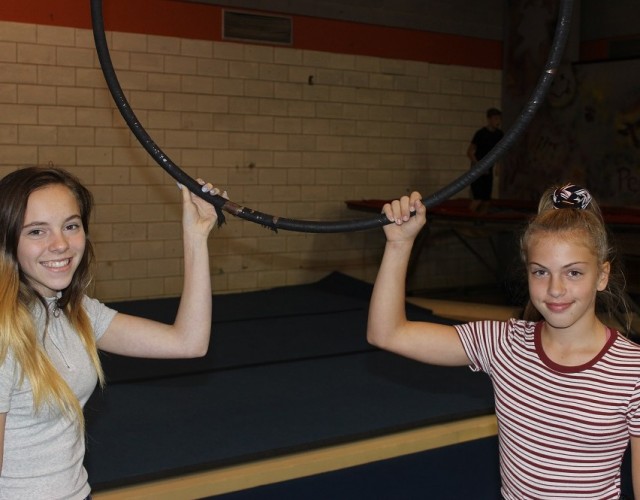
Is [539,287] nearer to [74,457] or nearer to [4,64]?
[74,457]

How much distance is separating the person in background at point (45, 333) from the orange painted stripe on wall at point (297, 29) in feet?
15.6

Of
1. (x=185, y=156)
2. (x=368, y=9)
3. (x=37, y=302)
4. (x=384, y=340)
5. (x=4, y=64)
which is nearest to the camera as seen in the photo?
(x=37, y=302)

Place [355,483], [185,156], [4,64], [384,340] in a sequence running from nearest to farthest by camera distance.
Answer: [384,340], [355,483], [4,64], [185,156]

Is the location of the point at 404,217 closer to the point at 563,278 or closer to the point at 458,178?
the point at 458,178

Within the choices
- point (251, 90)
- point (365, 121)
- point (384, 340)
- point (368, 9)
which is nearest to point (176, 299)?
point (251, 90)

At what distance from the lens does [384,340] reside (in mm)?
1797

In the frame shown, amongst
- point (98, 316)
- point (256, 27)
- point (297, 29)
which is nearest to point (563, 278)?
point (98, 316)

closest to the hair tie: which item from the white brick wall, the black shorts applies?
the white brick wall

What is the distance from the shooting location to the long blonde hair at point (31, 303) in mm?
1460

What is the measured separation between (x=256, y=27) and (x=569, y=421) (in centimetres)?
578

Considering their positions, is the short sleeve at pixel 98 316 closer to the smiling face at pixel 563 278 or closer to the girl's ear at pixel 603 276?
the smiling face at pixel 563 278

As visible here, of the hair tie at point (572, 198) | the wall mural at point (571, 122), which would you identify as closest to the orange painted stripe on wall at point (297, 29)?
the wall mural at point (571, 122)

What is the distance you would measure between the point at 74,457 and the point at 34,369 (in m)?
0.20

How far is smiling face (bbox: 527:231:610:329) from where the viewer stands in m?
1.62
